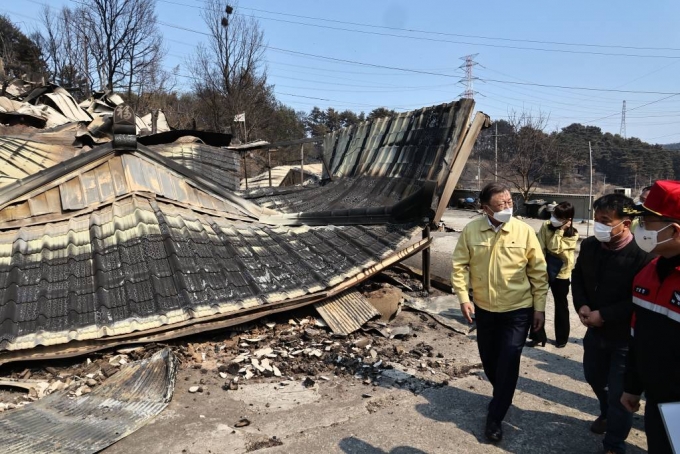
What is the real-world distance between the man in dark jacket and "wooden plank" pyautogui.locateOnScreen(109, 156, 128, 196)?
5.16m

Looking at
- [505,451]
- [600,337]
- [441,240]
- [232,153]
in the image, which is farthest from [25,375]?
[441,240]

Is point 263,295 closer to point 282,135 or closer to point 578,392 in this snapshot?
point 578,392

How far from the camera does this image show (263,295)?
505 centimetres

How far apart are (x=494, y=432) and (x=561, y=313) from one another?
7.79 feet

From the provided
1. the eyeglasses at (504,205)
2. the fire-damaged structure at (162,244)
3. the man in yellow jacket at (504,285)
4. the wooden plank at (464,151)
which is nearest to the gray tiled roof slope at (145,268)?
the fire-damaged structure at (162,244)

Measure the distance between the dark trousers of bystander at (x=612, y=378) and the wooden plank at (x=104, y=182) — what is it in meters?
5.34

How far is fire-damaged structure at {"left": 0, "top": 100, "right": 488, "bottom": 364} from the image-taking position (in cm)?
445

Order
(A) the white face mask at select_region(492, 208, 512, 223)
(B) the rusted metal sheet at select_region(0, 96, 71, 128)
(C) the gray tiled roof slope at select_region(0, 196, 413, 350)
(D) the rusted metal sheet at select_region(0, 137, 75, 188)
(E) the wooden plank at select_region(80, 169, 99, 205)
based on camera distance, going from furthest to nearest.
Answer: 1. (B) the rusted metal sheet at select_region(0, 96, 71, 128)
2. (D) the rusted metal sheet at select_region(0, 137, 75, 188)
3. (E) the wooden plank at select_region(80, 169, 99, 205)
4. (C) the gray tiled roof slope at select_region(0, 196, 413, 350)
5. (A) the white face mask at select_region(492, 208, 512, 223)

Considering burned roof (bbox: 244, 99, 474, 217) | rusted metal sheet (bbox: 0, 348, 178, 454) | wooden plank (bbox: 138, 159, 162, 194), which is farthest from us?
burned roof (bbox: 244, 99, 474, 217)

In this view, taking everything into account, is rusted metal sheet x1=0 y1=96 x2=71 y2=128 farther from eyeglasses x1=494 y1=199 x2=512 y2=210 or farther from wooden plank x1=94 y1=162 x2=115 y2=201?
eyeglasses x1=494 y1=199 x2=512 y2=210

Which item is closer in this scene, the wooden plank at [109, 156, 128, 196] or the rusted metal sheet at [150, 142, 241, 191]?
the wooden plank at [109, 156, 128, 196]

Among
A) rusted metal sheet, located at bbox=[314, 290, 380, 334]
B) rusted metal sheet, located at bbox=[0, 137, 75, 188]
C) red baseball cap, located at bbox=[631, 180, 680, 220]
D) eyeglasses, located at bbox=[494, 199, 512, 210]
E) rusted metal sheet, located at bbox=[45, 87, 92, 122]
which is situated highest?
rusted metal sheet, located at bbox=[45, 87, 92, 122]

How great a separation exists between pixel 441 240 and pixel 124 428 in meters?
10.7

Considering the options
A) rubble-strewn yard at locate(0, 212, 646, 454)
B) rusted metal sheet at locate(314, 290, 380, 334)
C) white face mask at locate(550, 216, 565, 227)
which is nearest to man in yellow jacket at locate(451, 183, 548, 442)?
rubble-strewn yard at locate(0, 212, 646, 454)
